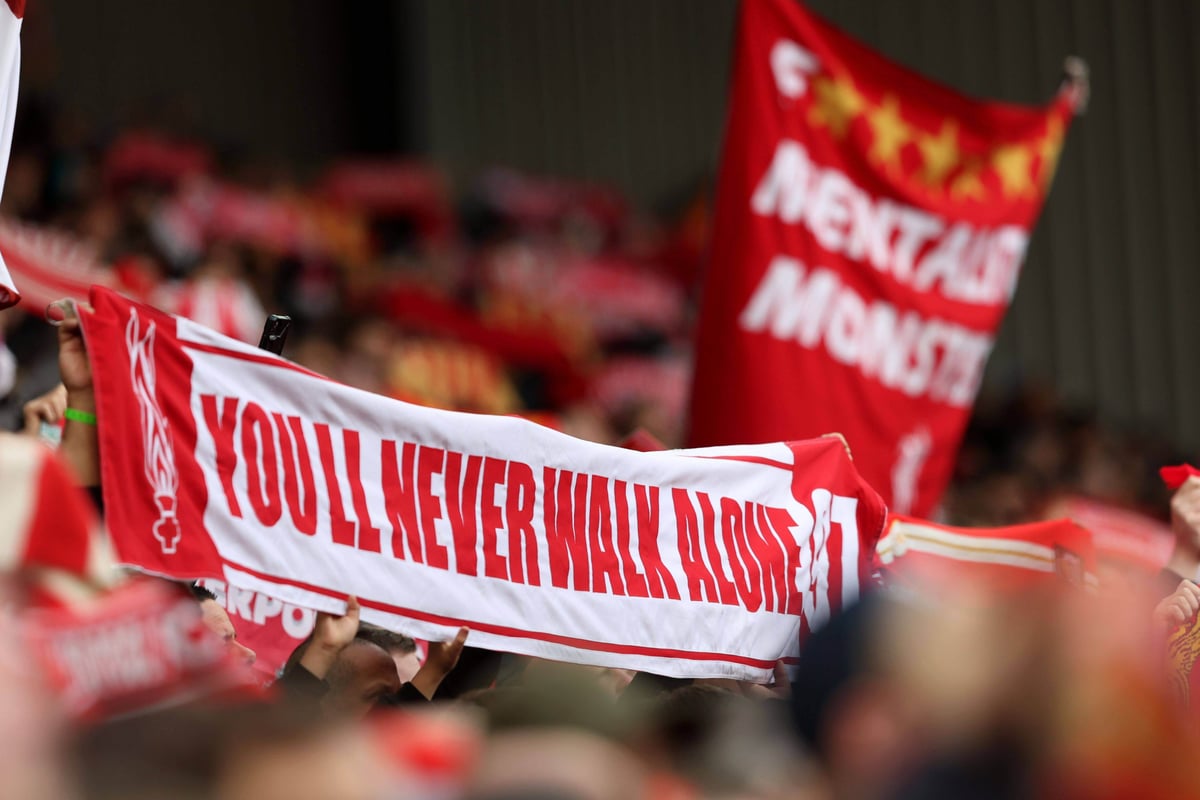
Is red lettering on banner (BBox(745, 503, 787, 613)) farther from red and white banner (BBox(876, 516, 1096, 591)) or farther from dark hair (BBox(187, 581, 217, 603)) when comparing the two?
dark hair (BBox(187, 581, 217, 603))

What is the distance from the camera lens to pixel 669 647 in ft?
11.1

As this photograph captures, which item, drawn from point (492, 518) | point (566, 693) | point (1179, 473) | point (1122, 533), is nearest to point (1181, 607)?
point (1179, 473)

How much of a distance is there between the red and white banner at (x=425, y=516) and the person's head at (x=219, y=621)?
6 centimetres

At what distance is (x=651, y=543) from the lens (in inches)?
136

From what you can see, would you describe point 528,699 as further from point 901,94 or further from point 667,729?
point 901,94

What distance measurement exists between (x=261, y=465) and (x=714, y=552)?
1067mm

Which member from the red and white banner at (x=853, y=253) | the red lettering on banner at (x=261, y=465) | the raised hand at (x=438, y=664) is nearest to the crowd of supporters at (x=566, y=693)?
the raised hand at (x=438, y=664)

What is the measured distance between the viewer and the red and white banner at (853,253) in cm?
483

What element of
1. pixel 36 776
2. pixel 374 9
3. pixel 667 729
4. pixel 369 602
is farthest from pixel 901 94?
pixel 374 9

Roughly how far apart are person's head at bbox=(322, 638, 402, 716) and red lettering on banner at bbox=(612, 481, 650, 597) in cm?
56

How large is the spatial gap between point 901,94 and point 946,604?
4.10 metres

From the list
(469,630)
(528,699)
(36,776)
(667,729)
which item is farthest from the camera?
(469,630)

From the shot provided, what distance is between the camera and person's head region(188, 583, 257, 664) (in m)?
2.81

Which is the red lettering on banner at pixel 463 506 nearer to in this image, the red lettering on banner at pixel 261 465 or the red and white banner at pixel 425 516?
the red and white banner at pixel 425 516
